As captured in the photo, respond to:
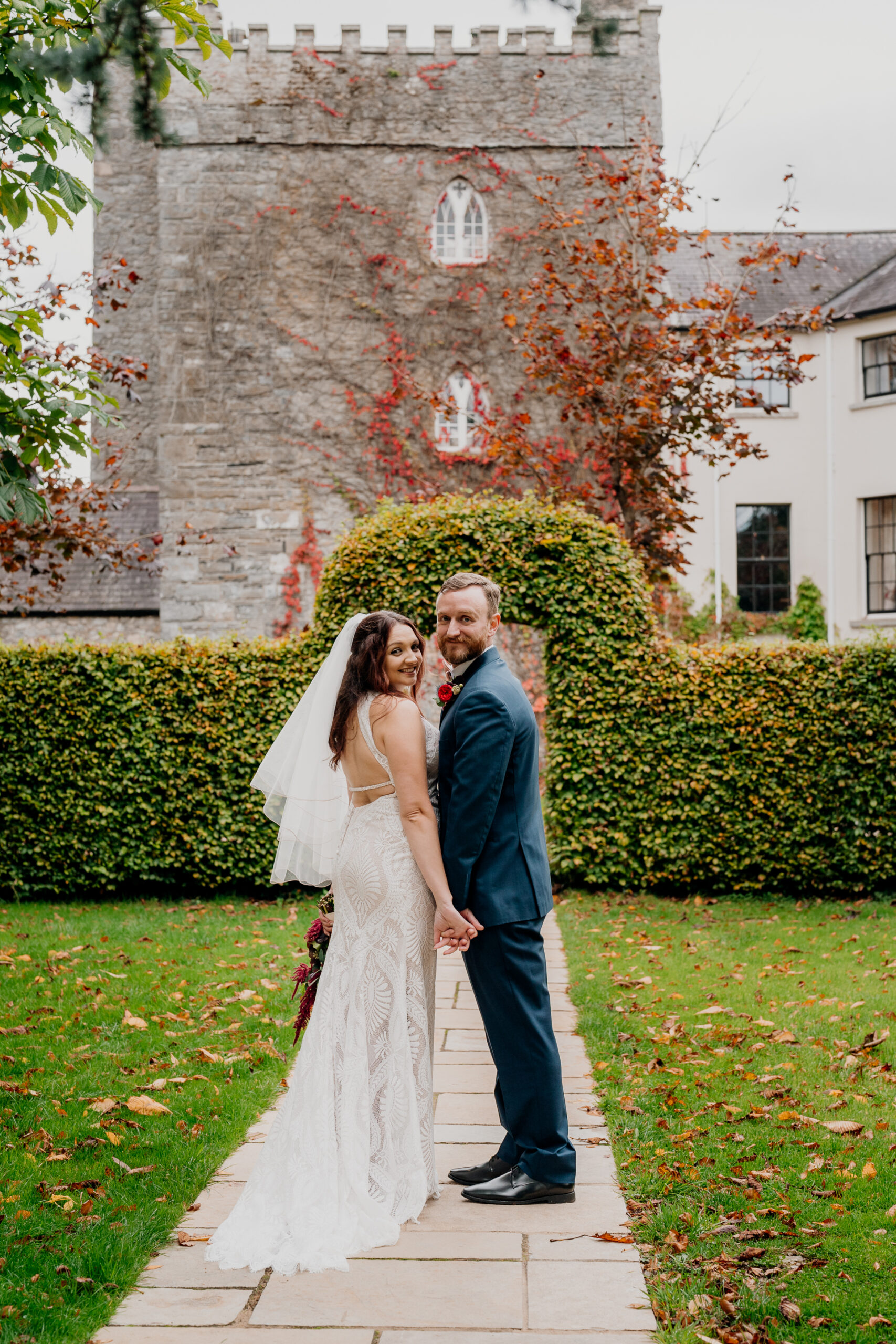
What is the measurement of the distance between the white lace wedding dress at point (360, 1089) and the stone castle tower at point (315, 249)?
12120mm

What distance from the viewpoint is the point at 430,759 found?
421 centimetres

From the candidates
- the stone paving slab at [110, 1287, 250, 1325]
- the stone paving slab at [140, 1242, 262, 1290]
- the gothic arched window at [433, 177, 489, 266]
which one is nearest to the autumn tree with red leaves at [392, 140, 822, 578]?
the gothic arched window at [433, 177, 489, 266]

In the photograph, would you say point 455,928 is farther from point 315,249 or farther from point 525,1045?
point 315,249

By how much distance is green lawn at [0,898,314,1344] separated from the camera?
342 cm

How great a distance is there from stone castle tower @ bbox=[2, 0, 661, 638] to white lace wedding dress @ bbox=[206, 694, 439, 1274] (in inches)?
477

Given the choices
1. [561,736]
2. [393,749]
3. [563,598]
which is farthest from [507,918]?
[563,598]

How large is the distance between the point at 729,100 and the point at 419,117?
4.57 metres

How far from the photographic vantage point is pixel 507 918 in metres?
→ 3.97

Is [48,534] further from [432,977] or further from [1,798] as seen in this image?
[432,977]

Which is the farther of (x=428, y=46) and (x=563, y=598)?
(x=428, y=46)

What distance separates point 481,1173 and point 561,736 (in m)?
6.45

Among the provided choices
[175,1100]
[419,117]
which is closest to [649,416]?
[419,117]

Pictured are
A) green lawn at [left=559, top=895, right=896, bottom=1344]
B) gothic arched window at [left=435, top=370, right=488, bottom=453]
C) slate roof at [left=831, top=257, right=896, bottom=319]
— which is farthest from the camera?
slate roof at [left=831, top=257, right=896, bottom=319]

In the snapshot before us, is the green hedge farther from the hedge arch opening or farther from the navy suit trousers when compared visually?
the navy suit trousers
